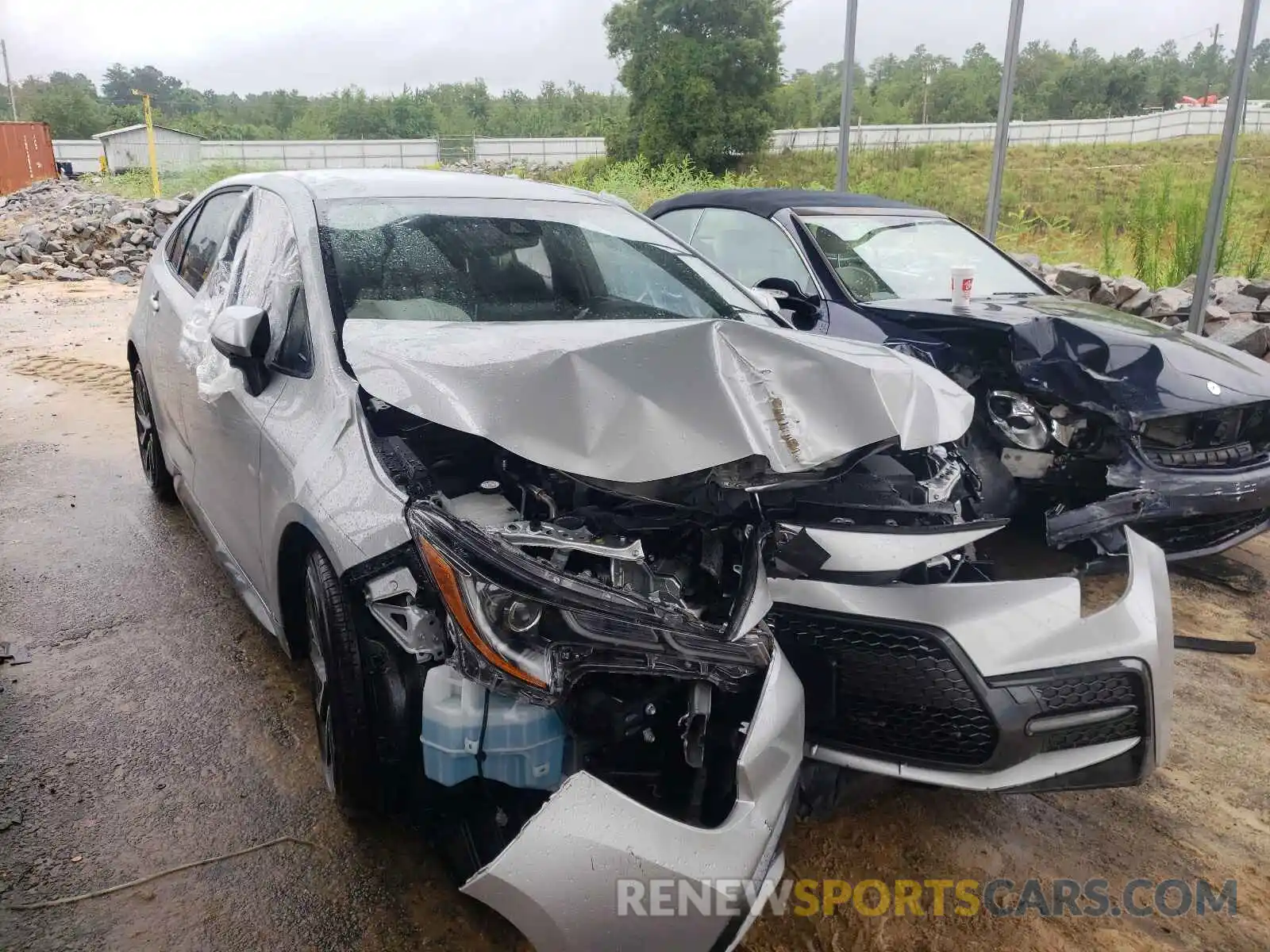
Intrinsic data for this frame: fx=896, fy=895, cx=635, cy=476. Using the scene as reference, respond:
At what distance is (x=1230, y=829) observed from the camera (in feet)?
7.66

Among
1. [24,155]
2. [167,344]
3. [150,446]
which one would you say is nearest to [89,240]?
[150,446]

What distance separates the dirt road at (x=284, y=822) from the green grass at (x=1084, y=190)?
6260 millimetres

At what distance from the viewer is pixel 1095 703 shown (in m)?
1.88

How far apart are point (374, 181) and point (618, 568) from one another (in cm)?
197

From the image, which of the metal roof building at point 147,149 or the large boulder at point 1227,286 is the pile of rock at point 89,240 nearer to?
the metal roof building at point 147,149

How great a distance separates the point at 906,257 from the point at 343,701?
Answer: 415cm

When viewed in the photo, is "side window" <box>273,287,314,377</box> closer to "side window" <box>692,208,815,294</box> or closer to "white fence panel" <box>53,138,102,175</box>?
"side window" <box>692,208,815,294</box>

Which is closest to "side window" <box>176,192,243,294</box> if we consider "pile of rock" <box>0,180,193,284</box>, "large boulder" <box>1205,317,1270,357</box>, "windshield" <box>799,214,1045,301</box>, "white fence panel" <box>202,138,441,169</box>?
"windshield" <box>799,214,1045,301</box>

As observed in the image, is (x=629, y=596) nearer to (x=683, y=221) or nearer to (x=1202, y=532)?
(x=1202, y=532)

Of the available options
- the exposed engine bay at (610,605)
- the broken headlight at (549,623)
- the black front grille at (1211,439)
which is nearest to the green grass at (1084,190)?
the black front grille at (1211,439)

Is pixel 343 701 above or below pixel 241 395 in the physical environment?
below

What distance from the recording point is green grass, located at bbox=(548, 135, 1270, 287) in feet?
27.6

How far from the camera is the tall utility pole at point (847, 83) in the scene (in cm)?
945


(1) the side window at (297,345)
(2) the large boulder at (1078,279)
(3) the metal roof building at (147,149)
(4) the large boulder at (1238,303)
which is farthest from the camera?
(3) the metal roof building at (147,149)
